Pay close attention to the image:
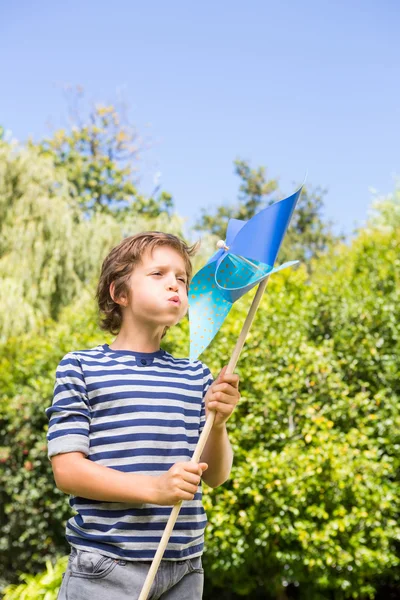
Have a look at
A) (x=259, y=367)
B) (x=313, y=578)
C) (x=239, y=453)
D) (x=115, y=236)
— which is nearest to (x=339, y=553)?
(x=313, y=578)

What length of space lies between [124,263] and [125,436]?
523mm

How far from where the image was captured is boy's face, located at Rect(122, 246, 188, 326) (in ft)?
6.27

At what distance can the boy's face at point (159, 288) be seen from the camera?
1912 mm

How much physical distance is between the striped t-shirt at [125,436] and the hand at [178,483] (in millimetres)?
129

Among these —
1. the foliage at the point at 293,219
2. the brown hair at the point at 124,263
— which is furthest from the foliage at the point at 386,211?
the brown hair at the point at 124,263

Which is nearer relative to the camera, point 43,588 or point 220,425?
point 220,425

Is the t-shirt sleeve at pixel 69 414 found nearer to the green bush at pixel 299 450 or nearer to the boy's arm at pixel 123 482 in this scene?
the boy's arm at pixel 123 482

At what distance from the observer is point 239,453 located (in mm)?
4484

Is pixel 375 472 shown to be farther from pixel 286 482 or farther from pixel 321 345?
pixel 321 345

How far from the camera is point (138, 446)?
175 centimetres

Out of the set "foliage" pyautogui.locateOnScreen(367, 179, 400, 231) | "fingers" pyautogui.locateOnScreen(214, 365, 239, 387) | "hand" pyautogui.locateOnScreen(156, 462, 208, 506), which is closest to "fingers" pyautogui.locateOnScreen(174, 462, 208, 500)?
"hand" pyautogui.locateOnScreen(156, 462, 208, 506)

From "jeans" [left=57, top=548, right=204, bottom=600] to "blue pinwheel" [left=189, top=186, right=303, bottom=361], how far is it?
51cm

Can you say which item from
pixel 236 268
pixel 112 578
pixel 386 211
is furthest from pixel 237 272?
pixel 386 211

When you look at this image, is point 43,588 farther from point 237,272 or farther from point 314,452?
point 237,272
